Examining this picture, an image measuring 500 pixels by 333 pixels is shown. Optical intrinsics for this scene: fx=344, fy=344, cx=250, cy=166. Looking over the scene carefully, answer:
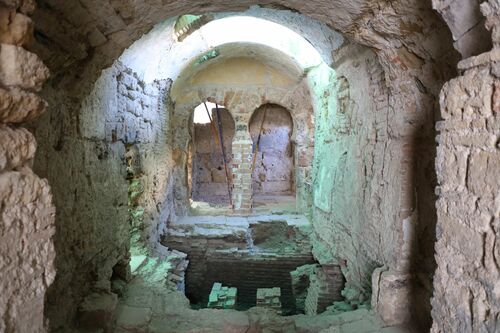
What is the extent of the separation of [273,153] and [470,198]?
10.9 metres

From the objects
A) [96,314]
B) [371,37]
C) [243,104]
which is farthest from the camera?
[243,104]

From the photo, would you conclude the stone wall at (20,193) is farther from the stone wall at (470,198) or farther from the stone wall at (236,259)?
the stone wall at (236,259)

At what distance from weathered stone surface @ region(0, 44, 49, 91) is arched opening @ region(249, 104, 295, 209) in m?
10.2

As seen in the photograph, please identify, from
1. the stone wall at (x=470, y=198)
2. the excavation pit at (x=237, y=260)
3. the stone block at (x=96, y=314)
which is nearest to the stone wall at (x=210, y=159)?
the excavation pit at (x=237, y=260)

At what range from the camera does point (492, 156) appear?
1268mm

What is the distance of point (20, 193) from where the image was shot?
4.20 feet

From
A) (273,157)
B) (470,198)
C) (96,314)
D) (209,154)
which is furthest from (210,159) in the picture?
(470,198)

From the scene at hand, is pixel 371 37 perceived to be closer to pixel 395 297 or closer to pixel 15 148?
pixel 395 297

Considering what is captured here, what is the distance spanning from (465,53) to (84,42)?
2.28m

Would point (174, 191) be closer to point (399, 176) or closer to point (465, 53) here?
point (399, 176)

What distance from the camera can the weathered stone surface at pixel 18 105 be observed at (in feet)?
4.03

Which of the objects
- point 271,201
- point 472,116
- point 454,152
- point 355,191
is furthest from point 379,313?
point 271,201

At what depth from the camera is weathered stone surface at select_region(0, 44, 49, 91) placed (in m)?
1.24

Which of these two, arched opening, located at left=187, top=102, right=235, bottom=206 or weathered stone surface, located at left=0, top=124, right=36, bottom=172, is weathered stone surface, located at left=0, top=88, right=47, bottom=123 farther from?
arched opening, located at left=187, top=102, right=235, bottom=206
